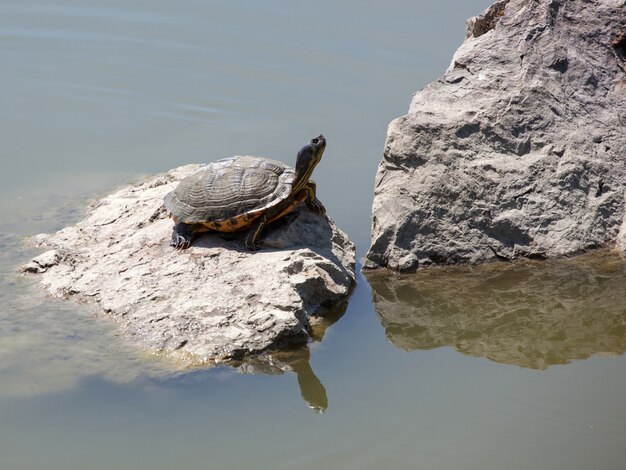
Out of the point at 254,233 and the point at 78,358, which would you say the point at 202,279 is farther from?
the point at 78,358

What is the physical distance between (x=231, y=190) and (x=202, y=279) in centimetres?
73

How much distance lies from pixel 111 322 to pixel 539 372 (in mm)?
2851

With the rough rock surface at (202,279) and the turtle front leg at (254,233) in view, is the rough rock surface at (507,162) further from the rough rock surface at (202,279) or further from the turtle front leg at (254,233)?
the turtle front leg at (254,233)

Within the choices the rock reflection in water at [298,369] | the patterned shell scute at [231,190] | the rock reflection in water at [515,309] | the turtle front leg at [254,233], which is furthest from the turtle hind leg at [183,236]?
the rock reflection in water at [515,309]

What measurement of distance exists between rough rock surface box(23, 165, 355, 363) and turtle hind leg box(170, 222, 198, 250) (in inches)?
2.1

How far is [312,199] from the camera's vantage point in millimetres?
6734

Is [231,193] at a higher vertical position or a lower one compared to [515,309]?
higher

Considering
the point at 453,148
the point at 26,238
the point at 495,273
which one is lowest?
the point at 26,238

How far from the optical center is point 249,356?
5613 mm

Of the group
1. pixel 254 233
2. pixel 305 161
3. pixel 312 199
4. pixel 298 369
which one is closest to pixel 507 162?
pixel 312 199

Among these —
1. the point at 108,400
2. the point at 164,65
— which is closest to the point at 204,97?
the point at 164,65

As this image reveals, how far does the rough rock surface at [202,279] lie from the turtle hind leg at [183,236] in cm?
5

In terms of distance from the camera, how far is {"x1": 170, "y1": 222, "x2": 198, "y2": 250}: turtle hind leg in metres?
6.44

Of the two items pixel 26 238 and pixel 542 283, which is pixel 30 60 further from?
pixel 542 283
